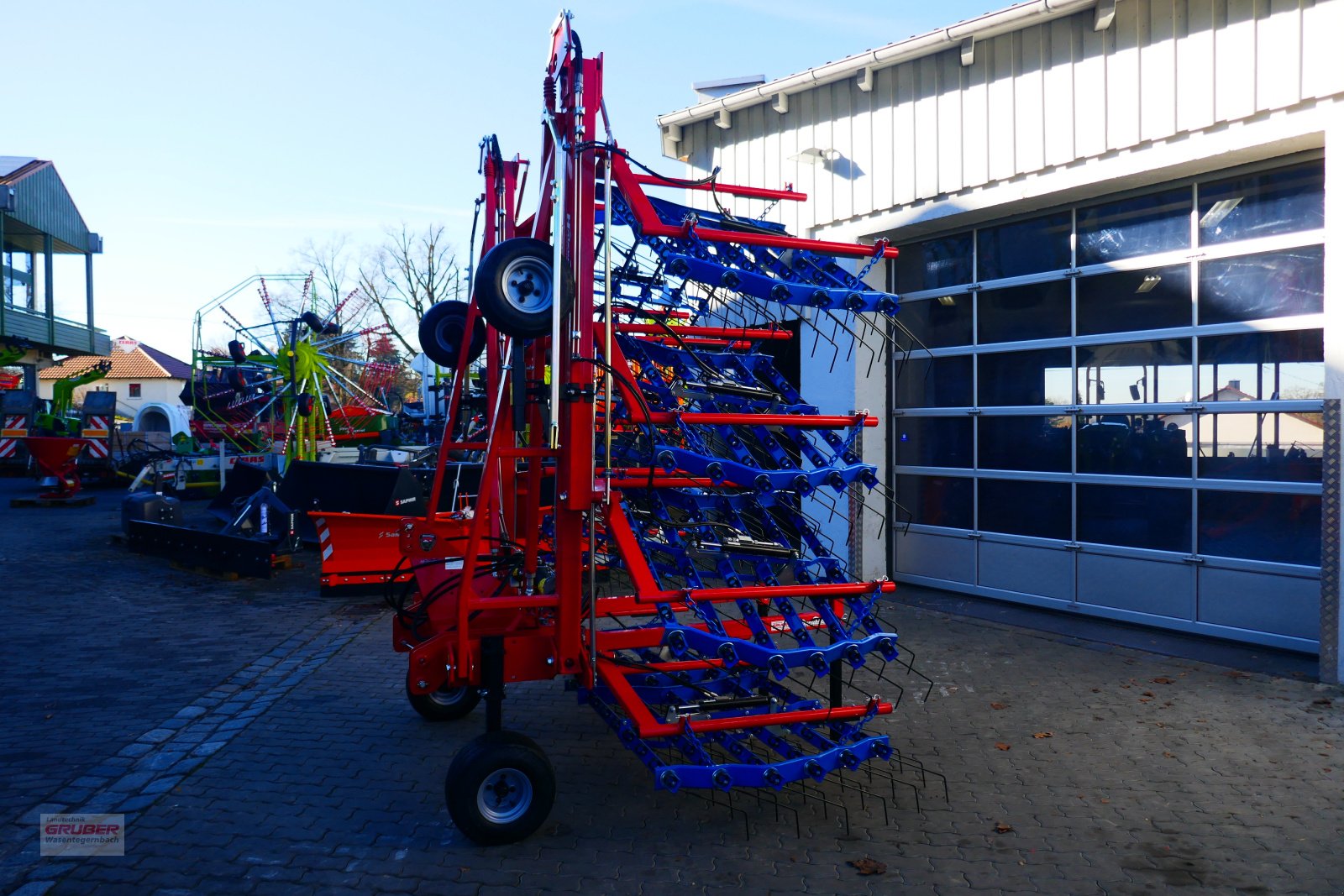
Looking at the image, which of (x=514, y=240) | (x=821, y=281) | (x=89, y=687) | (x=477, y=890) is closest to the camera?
(x=477, y=890)

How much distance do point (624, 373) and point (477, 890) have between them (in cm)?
224

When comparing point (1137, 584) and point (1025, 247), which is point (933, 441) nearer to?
point (1025, 247)

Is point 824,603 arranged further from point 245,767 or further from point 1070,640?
point 1070,640

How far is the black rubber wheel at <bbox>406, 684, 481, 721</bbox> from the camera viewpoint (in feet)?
19.2

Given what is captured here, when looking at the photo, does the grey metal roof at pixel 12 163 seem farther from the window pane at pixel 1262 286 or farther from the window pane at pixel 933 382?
the window pane at pixel 1262 286

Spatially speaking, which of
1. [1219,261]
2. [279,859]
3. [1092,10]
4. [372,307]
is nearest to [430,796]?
[279,859]

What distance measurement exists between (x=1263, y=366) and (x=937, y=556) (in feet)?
11.4

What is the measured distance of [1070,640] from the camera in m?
7.82

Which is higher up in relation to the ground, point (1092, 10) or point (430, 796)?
point (1092, 10)

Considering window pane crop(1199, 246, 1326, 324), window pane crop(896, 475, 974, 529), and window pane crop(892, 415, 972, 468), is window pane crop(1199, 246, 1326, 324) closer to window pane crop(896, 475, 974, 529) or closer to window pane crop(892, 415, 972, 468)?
window pane crop(892, 415, 972, 468)

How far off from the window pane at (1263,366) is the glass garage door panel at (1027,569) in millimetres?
1838

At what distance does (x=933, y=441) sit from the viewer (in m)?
9.76

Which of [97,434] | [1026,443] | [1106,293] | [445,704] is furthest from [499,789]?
[97,434]

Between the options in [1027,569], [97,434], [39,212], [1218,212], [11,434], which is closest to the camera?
[1218,212]
